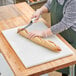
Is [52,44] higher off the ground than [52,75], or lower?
higher

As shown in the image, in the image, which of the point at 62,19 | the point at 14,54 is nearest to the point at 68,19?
the point at 62,19

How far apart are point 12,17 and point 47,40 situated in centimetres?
38

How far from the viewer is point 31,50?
1308mm

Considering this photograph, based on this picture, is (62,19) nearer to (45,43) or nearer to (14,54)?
(45,43)

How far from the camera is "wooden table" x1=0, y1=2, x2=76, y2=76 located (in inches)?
47.5

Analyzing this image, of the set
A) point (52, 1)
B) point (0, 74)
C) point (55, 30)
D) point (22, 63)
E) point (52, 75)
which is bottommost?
point (52, 75)

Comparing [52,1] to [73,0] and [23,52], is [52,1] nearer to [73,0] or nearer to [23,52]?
[73,0]

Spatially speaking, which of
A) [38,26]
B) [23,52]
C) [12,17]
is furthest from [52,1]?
[23,52]

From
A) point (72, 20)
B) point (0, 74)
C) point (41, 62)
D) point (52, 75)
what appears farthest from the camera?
point (52, 75)

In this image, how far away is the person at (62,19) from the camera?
1.34 metres

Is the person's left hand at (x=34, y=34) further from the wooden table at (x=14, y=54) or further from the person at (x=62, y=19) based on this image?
the wooden table at (x=14, y=54)

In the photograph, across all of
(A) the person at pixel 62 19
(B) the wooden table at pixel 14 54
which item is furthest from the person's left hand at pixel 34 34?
(B) the wooden table at pixel 14 54

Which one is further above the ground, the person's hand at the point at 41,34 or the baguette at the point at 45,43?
the person's hand at the point at 41,34

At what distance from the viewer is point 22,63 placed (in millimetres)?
1241
